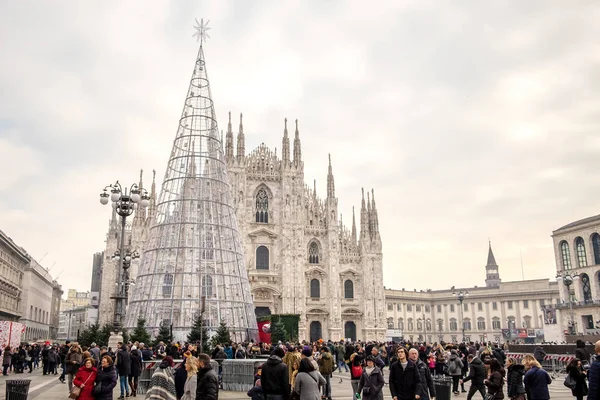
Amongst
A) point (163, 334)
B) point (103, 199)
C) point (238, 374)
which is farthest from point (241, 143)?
point (238, 374)

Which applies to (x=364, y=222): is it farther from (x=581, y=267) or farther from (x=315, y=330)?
(x=581, y=267)

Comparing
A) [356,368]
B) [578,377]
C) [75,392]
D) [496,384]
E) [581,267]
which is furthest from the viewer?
[581,267]

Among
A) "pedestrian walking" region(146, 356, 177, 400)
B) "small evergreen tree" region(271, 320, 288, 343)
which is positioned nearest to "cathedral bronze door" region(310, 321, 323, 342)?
"small evergreen tree" region(271, 320, 288, 343)

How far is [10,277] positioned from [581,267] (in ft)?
209

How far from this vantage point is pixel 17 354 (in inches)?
1080

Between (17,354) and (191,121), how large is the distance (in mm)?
15824

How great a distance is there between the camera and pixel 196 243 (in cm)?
3144

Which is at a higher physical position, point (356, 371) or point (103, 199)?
point (103, 199)

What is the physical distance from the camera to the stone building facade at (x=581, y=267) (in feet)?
198

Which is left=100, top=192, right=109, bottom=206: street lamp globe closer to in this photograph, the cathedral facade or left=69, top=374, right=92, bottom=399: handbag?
left=69, top=374, right=92, bottom=399: handbag

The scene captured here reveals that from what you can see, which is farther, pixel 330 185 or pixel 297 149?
pixel 330 185

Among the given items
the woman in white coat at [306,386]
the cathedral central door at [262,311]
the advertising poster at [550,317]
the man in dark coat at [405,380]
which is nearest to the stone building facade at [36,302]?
the cathedral central door at [262,311]

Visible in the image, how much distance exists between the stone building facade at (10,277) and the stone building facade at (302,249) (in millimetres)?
23446

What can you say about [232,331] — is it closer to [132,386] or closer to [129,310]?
[129,310]
